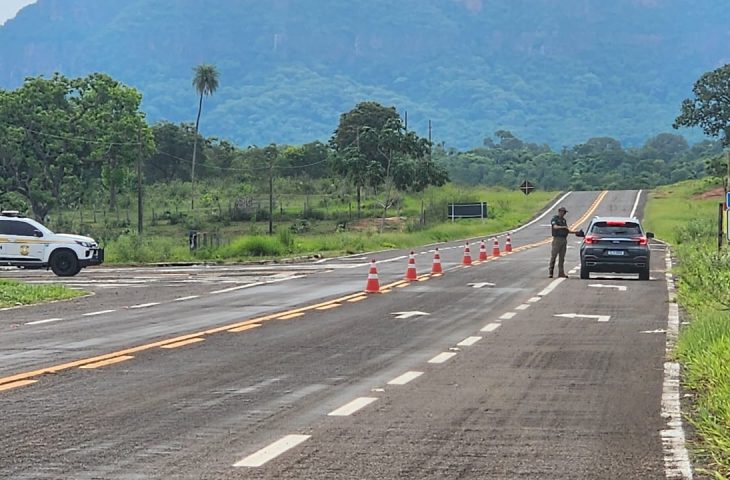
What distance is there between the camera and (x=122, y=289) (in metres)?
28.3

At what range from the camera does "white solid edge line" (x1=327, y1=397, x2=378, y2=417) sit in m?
10.2

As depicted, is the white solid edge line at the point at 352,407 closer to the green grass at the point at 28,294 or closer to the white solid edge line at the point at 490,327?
the white solid edge line at the point at 490,327

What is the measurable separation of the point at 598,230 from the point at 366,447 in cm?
2234

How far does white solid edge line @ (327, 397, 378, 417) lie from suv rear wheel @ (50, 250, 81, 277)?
26.3 m

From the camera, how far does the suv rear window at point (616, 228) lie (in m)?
30.2

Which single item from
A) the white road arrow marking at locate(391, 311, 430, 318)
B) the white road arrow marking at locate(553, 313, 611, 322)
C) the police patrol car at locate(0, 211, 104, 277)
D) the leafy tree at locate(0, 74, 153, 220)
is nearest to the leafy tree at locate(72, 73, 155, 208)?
the leafy tree at locate(0, 74, 153, 220)

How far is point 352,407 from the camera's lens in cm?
1051

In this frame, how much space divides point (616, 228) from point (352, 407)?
20913 millimetres

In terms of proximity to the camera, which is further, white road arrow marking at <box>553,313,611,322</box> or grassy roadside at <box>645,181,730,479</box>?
white road arrow marking at <box>553,313,611,322</box>

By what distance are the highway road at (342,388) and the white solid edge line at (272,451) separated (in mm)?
21

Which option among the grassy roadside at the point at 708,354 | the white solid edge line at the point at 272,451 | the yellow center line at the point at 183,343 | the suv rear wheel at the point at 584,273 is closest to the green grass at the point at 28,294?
the yellow center line at the point at 183,343

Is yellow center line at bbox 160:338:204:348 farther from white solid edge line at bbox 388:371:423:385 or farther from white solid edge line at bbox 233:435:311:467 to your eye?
white solid edge line at bbox 233:435:311:467

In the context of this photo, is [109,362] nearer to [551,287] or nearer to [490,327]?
[490,327]

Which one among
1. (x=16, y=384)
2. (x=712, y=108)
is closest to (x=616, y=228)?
(x=16, y=384)
